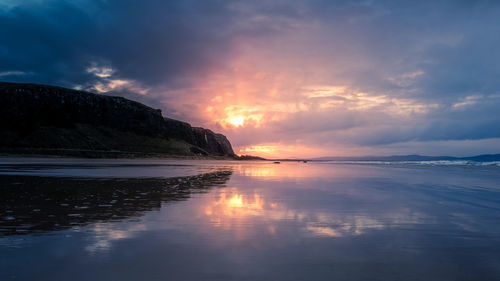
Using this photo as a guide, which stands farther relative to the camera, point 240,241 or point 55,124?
point 55,124

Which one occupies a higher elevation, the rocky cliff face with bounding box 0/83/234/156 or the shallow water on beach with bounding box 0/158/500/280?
the rocky cliff face with bounding box 0/83/234/156

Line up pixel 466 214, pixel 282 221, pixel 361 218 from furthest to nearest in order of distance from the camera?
pixel 466 214 → pixel 361 218 → pixel 282 221

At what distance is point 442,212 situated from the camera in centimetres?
1253

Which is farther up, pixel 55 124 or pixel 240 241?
pixel 55 124

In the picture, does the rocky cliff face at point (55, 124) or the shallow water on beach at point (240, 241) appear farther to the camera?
the rocky cliff face at point (55, 124)

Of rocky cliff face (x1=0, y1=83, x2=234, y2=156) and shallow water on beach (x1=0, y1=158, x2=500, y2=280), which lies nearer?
shallow water on beach (x1=0, y1=158, x2=500, y2=280)

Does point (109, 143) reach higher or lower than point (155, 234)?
higher

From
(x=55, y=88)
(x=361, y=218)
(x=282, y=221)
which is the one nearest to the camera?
(x=282, y=221)

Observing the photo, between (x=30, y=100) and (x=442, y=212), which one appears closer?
(x=442, y=212)

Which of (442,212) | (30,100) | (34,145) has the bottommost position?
(442,212)

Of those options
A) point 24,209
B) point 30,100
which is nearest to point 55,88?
point 30,100

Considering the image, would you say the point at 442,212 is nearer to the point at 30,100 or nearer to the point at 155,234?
the point at 155,234

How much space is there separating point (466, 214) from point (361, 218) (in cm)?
484

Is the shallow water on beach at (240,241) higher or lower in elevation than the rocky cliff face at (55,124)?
lower
